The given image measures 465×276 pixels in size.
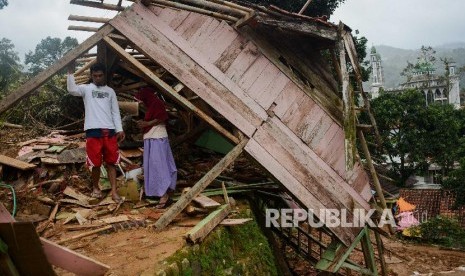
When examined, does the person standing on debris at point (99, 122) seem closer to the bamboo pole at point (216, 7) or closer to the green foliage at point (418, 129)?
the bamboo pole at point (216, 7)

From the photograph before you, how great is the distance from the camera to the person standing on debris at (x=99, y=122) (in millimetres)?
4910

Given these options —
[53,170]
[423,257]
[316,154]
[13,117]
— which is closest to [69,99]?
[13,117]

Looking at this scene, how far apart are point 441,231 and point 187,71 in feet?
60.0

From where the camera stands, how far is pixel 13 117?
8.88 meters

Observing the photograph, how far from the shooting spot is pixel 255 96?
5.20 meters

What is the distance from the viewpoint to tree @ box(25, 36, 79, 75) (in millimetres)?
44750

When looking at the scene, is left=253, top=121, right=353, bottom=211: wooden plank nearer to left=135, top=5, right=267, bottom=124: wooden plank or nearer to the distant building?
A: left=135, top=5, right=267, bottom=124: wooden plank

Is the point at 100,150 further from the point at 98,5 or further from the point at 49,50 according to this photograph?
the point at 49,50

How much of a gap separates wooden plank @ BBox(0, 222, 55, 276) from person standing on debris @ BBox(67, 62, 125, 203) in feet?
9.48

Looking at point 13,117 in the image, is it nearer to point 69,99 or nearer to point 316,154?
point 69,99

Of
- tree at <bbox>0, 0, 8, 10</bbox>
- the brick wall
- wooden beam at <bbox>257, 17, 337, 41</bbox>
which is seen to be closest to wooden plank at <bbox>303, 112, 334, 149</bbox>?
wooden beam at <bbox>257, 17, 337, 41</bbox>

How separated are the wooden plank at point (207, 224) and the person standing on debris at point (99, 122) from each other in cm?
157

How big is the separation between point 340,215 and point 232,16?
11.0ft

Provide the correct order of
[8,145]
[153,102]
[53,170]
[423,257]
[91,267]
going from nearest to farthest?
1. [91,267]
2. [153,102]
3. [53,170]
4. [8,145]
5. [423,257]
